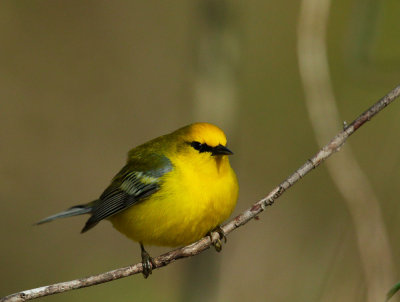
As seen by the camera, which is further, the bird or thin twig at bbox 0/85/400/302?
the bird

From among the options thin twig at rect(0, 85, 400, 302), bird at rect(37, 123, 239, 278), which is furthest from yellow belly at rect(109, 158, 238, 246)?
thin twig at rect(0, 85, 400, 302)

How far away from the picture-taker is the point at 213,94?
170 inches

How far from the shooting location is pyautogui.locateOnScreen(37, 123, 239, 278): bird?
3629mm

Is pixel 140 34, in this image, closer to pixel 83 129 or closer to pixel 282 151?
pixel 83 129

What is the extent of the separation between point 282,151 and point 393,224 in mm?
3042

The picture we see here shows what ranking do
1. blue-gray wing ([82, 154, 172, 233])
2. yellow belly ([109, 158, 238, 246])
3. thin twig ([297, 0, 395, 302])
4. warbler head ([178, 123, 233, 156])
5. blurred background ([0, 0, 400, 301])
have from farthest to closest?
blurred background ([0, 0, 400, 301]) → blue-gray wing ([82, 154, 172, 233]) → warbler head ([178, 123, 233, 156]) → yellow belly ([109, 158, 238, 246]) → thin twig ([297, 0, 395, 302])

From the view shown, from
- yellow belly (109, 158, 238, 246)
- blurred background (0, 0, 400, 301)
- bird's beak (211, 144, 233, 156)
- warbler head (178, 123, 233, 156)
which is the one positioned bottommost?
yellow belly (109, 158, 238, 246)

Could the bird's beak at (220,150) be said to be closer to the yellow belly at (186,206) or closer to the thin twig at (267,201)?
the yellow belly at (186,206)

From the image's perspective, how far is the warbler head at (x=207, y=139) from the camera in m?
3.76

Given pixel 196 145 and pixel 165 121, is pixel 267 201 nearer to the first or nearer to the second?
pixel 196 145

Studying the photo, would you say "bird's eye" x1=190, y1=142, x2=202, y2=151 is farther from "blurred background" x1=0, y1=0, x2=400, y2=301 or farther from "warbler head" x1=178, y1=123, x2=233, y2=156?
"blurred background" x1=0, y1=0, x2=400, y2=301

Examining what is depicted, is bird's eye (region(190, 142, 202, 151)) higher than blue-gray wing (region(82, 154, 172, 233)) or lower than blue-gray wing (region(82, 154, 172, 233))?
lower

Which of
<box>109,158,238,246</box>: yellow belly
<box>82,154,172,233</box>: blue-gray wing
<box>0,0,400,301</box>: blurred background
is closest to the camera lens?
<box>109,158,238,246</box>: yellow belly

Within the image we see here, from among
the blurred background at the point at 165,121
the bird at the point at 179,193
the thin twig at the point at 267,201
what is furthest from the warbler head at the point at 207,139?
the thin twig at the point at 267,201
